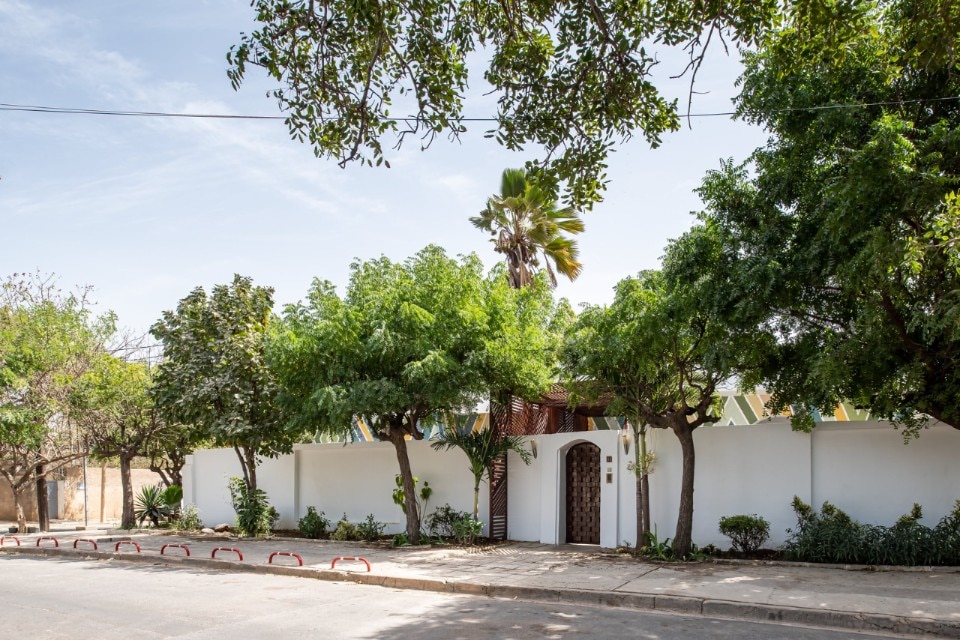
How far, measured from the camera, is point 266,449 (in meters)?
20.8

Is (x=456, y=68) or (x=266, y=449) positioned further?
(x=266, y=449)

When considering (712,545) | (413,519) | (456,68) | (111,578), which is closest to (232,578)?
(111,578)

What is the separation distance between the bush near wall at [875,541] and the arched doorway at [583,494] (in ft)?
14.8

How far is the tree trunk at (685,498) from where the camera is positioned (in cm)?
1450

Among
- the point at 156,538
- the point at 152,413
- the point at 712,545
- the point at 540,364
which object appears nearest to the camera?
the point at 712,545

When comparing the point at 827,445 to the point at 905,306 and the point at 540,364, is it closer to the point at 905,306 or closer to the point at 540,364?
the point at 905,306

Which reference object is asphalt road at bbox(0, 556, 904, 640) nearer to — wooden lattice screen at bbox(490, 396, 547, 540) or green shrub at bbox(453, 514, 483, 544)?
green shrub at bbox(453, 514, 483, 544)

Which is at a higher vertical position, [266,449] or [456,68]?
[456,68]

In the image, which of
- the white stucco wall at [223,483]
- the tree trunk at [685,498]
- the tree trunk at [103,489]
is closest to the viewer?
the tree trunk at [685,498]

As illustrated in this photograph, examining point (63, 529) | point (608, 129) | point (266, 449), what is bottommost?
point (63, 529)

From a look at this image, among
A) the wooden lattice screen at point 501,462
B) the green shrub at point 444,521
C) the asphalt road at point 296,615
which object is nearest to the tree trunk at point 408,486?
the green shrub at point 444,521

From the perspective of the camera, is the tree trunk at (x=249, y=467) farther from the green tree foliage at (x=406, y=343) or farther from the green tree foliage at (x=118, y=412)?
the green tree foliage at (x=406, y=343)

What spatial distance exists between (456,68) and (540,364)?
927 cm

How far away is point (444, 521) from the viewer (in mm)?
18797
